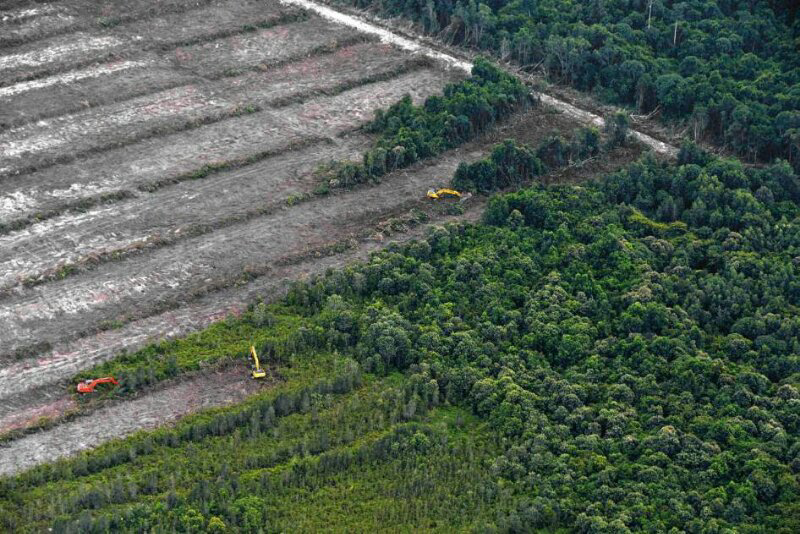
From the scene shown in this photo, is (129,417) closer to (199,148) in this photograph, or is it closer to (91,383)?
(91,383)

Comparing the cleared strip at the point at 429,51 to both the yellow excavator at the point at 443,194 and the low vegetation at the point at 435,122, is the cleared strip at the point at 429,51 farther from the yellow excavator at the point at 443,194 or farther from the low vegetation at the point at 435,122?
the yellow excavator at the point at 443,194

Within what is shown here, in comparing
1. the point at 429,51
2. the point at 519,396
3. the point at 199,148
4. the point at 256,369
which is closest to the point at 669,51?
the point at 429,51

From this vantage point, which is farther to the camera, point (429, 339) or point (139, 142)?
point (139, 142)

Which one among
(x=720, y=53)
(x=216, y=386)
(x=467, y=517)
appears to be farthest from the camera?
(x=720, y=53)

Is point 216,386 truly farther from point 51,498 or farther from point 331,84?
point 331,84

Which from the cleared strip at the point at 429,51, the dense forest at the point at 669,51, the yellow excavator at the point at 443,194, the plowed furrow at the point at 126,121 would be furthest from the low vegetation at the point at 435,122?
the plowed furrow at the point at 126,121

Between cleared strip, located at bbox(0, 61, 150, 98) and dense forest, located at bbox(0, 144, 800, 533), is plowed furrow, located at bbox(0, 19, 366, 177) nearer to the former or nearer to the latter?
cleared strip, located at bbox(0, 61, 150, 98)

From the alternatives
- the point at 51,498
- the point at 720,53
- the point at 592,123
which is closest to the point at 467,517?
the point at 51,498
